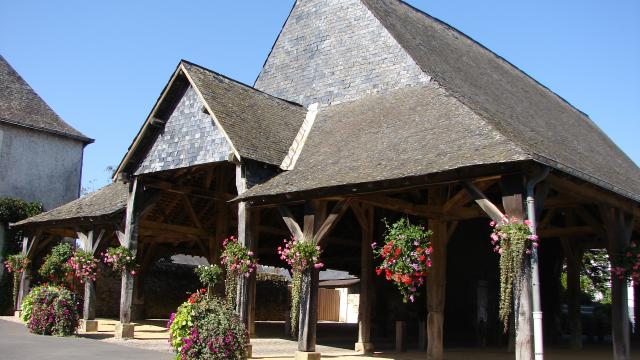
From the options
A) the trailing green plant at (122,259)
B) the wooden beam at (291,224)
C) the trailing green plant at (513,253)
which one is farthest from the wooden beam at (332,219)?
the trailing green plant at (122,259)

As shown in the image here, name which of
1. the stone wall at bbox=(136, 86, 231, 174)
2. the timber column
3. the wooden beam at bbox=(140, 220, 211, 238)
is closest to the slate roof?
the stone wall at bbox=(136, 86, 231, 174)

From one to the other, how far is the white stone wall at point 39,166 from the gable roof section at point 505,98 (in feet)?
51.4

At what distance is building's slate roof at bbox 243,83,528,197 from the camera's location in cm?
1005

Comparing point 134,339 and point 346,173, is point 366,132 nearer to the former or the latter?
point 346,173

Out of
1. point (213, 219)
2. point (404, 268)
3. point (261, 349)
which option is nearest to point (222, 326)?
point (404, 268)

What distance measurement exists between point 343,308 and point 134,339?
2260cm

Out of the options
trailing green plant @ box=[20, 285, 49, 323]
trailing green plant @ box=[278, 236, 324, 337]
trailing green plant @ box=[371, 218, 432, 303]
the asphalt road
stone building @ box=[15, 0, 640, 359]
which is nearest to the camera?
trailing green plant @ box=[371, 218, 432, 303]

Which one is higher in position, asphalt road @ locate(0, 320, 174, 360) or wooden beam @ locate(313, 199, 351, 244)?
wooden beam @ locate(313, 199, 351, 244)

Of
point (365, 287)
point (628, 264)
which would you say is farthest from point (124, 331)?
point (628, 264)

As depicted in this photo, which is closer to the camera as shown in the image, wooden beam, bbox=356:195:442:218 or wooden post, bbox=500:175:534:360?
wooden post, bbox=500:175:534:360

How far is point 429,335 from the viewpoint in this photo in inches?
488

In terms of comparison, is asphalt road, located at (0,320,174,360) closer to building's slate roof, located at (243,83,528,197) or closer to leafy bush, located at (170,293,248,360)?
leafy bush, located at (170,293,248,360)

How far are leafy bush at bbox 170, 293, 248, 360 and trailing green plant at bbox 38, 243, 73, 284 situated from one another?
31.6 feet

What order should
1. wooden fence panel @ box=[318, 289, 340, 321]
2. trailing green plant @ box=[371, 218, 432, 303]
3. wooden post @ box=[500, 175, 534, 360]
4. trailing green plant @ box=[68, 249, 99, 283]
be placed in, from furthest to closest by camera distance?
wooden fence panel @ box=[318, 289, 340, 321] → trailing green plant @ box=[68, 249, 99, 283] → trailing green plant @ box=[371, 218, 432, 303] → wooden post @ box=[500, 175, 534, 360]
